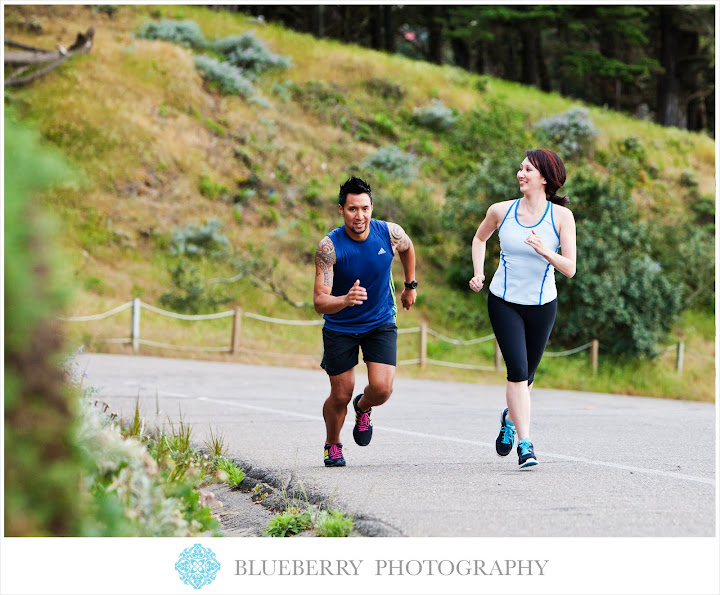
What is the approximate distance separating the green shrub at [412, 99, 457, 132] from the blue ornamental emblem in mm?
37338

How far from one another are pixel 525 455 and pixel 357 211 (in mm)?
1980

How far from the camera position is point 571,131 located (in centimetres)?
4022

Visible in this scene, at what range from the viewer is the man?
20.4ft

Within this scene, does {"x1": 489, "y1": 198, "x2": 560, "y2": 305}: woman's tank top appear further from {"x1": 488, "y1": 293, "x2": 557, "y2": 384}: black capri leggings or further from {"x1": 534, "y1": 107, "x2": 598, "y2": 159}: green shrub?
{"x1": 534, "y1": 107, "x2": 598, "y2": 159}: green shrub

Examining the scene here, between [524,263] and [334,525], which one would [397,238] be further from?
[334,525]

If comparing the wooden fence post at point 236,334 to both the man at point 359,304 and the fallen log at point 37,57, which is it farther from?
the man at point 359,304

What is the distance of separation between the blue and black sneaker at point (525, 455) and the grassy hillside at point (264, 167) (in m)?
15.7

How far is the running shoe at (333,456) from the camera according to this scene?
681 centimetres

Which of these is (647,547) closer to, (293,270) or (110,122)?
(293,270)

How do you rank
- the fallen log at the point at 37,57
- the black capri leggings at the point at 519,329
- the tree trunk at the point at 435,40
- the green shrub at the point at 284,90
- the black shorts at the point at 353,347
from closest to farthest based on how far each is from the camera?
1. the black shorts at the point at 353,347
2. the black capri leggings at the point at 519,329
3. the fallen log at the point at 37,57
4. the green shrub at the point at 284,90
5. the tree trunk at the point at 435,40

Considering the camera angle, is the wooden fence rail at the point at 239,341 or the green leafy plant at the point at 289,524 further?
the wooden fence rail at the point at 239,341

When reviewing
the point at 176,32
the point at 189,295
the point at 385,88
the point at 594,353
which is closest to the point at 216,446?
the point at 594,353

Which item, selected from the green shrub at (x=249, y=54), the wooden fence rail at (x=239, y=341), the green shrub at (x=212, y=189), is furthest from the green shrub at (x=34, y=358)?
the green shrub at (x=249, y=54)

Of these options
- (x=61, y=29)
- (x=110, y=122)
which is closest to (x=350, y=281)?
(x=110, y=122)
